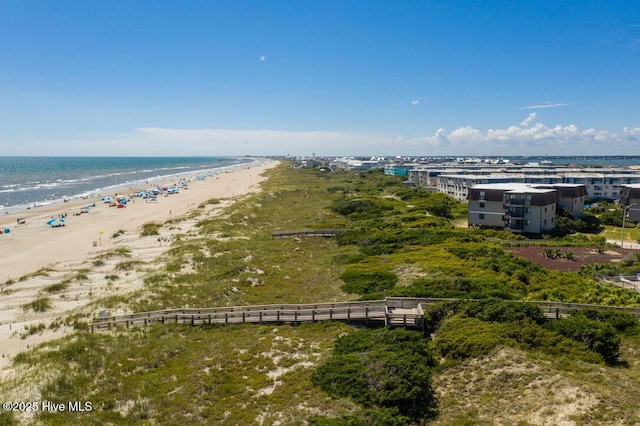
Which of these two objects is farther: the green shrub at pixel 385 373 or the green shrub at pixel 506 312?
the green shrub at pixel 506 312

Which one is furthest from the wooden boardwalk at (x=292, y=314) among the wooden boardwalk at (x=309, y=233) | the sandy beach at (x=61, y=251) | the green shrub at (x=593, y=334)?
the wooden boardwalk at (x=309, y=233)

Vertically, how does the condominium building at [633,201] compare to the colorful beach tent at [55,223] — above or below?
above

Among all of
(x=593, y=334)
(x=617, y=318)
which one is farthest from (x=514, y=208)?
(x=593, y=334)

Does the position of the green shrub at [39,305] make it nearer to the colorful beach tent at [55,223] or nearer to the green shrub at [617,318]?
the green shrub at [617,318]

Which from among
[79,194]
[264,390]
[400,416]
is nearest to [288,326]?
[264,390]

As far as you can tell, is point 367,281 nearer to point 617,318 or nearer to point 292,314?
point 292,314
